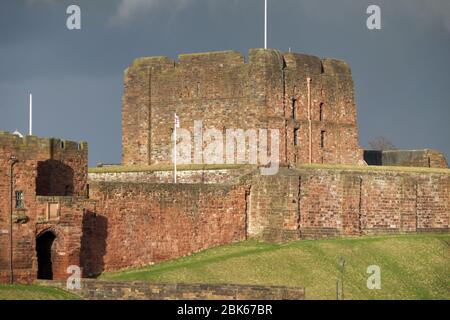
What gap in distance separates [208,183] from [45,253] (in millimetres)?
11016

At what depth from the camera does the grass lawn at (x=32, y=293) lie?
141 ft

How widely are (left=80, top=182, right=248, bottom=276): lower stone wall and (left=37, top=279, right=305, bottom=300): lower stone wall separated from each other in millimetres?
4373

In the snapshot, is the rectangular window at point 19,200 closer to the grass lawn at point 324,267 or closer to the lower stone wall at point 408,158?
the grass lawn at point 324,267

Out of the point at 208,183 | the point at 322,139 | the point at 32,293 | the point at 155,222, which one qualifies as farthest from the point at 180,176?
the point at 32,293

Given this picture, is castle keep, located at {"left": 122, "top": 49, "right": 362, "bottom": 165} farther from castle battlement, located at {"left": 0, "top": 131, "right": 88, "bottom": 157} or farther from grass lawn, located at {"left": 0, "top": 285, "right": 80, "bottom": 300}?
grass lawn, located at {"left": 0, "top": 285, "right": 80, "bottom": 300}

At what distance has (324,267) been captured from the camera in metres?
50.6

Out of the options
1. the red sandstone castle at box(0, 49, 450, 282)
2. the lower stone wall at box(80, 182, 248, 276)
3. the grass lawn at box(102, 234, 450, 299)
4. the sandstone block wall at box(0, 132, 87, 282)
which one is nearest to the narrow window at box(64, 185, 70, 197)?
the red sandstone castle at box(0, 49, 450, 282)

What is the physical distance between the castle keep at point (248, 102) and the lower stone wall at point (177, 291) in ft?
61.2

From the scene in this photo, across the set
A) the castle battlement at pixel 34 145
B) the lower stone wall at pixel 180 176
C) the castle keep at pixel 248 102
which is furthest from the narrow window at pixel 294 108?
the castle battlement at pixel 34 145

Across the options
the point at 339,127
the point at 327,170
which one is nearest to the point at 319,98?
the point at 339,127

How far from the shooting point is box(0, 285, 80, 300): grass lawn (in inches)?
1688

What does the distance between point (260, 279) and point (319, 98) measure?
17728mm

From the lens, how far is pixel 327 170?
5856 cm

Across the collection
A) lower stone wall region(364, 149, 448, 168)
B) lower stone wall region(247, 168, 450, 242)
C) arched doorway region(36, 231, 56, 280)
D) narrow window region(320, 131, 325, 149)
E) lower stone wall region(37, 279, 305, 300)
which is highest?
narrow window region(320, 131, 325, 149)
